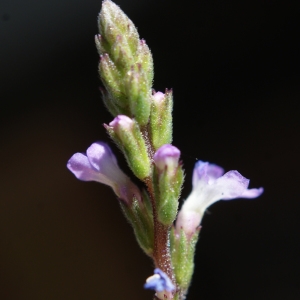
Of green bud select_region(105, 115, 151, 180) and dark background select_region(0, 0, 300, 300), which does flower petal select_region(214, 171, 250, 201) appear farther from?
dark background select_region(0, 0, 300, 300)

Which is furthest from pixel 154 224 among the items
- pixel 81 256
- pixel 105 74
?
pixel 81 256

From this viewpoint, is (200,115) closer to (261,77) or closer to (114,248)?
(261,77)

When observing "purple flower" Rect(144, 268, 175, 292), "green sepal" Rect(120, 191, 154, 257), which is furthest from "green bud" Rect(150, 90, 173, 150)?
"purple flower" Rect(144, 268, 175, 292)

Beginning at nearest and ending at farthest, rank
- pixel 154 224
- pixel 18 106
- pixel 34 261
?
1. pixel 154 224
2. pixel 34 261
3. pixel 18 106

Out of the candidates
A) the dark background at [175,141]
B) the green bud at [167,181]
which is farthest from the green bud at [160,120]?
→ the dark background at [175,141]

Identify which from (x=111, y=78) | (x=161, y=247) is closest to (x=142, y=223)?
(x=161, y=247)

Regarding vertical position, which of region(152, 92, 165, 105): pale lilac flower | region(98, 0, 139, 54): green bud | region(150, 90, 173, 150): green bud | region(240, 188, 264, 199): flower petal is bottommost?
region(240, 188, 264, 199): flower petal

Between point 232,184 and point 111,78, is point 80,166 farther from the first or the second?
point 232,184

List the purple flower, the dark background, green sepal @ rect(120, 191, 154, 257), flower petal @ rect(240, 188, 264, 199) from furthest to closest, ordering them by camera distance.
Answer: the dark background → flower petal @ rect(240, 188, 264, 199) → green sepal @ rect(120, 191, 154, 257) → the purple flower
